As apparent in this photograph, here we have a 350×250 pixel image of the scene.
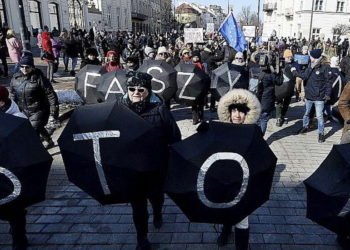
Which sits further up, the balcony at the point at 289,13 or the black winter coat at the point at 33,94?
the balcony at the point at 289,13

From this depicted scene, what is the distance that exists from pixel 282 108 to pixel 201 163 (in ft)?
22.1

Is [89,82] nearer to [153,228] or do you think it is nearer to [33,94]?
[33,94]

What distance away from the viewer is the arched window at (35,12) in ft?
91.4

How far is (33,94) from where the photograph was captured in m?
5.55

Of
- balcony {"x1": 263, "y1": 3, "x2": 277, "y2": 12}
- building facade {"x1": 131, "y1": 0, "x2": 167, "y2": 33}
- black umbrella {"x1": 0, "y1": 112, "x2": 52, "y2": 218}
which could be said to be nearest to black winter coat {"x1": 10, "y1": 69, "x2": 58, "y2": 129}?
black umbrella {"x1": 0, "y1": 112, "x2": 52, "y2": 218}

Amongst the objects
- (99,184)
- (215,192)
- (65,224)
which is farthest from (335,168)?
(65,224)

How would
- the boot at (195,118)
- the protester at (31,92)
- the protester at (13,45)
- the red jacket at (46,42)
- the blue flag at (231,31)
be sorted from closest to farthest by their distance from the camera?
the protester at (31,92) < the boot at (195,118) < the blue flag at (231,31) < the protester at (13,45) < the red jacket at (46,42)

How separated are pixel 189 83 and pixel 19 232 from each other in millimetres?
4472

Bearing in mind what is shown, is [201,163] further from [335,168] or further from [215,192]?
[335,168]

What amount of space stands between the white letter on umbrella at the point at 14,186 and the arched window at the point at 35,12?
28680 mm

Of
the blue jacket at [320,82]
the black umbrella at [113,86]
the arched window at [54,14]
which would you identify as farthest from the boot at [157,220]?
the arched window at [54,14]

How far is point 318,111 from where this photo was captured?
6969mm

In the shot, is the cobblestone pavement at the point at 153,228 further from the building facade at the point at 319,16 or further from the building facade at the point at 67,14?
the building facade at the point at 319,16

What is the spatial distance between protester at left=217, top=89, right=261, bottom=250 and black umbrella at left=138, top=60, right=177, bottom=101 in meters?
3.48
